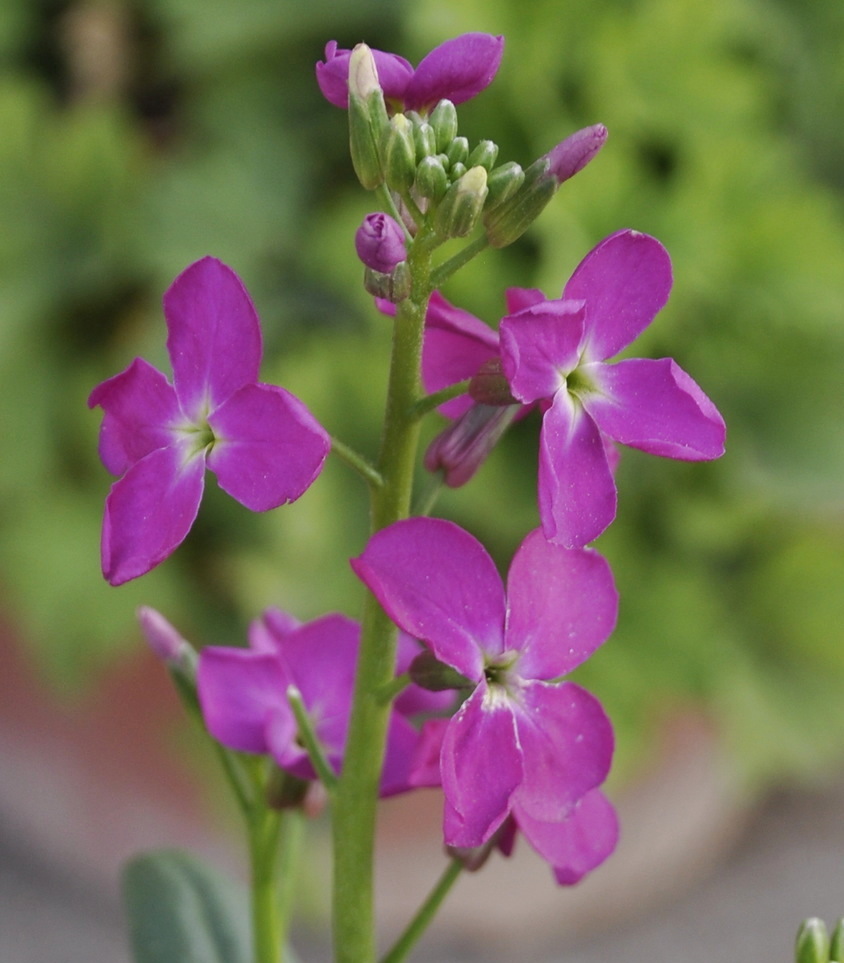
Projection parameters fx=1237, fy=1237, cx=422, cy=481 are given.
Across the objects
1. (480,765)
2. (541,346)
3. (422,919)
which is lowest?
(422,919)

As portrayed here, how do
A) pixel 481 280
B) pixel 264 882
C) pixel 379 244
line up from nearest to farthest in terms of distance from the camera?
pixel 379 244 → pixel 264 882 → pixel 481 280

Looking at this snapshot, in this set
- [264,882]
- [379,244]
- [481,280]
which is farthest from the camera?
[481,280]

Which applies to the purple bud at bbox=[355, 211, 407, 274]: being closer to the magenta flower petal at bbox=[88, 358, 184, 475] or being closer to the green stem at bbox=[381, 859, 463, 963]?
the magenta flower petal at bbox=[88, 358, 184, 475]

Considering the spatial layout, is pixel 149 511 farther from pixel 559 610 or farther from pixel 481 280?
pixel 481 280

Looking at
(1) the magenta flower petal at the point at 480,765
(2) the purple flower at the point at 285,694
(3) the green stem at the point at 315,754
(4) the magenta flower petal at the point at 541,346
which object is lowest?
(2) the purple flower at the point at 285,694

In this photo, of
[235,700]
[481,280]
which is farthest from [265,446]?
Result: [481,280]

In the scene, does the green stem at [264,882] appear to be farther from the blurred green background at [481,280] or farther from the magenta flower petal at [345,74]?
the blurred green background at [481,280]

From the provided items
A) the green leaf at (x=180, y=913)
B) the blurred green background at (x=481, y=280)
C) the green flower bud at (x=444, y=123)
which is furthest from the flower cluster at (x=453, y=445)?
the blurred green background at (x=481, y=280)
